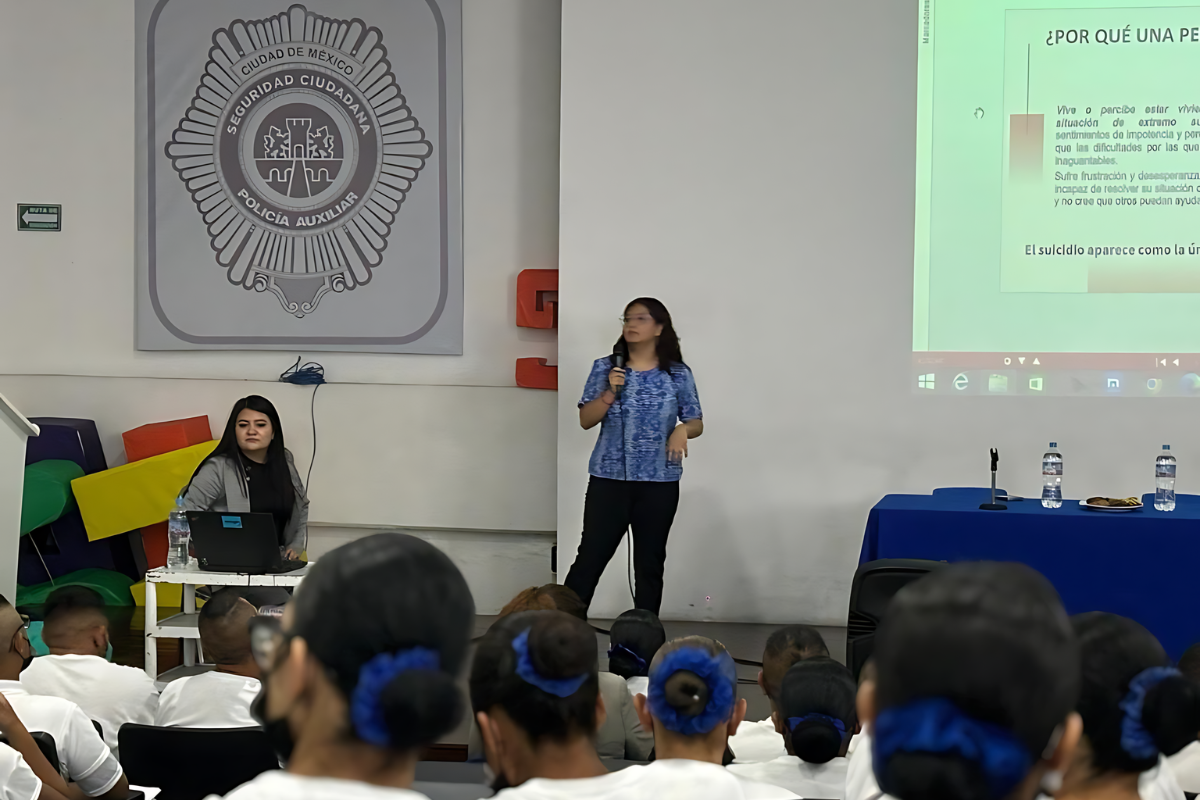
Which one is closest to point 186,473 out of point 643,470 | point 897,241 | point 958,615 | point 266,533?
point 266,533

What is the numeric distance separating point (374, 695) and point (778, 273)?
456 centimetres

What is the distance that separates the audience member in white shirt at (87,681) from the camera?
2.59 meters

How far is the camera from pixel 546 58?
223 inches

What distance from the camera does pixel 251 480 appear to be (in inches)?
171

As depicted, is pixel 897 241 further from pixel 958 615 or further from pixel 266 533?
pixel 958 615

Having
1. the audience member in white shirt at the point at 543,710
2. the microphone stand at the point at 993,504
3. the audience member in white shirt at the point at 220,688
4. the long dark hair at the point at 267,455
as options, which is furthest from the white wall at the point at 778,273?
the audience member in white shirt at the point at 543,710

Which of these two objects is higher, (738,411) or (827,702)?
(738,411)

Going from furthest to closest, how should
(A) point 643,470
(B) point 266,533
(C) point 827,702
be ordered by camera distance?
1. (A) point 643,470
2. (B) point 266,533
3. (C) point 827,702

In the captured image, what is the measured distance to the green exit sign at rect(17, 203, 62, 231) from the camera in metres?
5.96

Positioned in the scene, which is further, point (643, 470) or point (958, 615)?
point (643, 470)

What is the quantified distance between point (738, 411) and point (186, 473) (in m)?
2.73

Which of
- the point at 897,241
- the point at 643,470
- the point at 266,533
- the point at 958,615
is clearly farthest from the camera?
the point at 897,241

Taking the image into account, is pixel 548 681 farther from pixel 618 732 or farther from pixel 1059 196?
pixel 1059 196

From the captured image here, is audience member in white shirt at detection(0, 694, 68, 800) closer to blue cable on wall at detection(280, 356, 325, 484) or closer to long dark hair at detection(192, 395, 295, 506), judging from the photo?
long dark hair at detection(192, 395, 295, 506)
